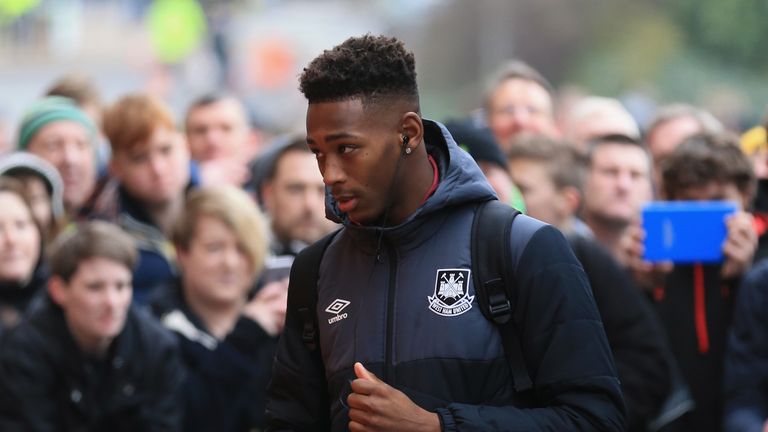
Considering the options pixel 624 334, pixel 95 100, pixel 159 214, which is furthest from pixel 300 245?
pixel 95 100

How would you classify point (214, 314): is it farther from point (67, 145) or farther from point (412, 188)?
point (412, 188)

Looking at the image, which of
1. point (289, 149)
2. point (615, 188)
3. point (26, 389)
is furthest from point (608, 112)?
point (26, 389)

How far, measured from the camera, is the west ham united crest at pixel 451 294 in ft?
11.0

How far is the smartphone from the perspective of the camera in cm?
627

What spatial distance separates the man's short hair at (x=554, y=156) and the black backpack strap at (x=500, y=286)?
10.7 feet

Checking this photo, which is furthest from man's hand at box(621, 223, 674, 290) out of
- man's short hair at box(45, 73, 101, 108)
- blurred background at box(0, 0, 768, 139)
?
blurred background at box(0, 0, 768, 139)

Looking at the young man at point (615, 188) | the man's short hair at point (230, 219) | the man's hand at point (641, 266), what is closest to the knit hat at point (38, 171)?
the man's short hair at point (230, 219)

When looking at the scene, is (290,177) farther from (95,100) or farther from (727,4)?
(727,4)

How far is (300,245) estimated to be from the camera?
678 cm

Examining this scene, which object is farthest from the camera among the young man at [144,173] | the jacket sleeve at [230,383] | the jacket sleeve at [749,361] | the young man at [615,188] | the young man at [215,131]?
the young man at [215,131]

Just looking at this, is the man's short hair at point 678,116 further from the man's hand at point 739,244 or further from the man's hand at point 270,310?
the man's hand at point 270,310

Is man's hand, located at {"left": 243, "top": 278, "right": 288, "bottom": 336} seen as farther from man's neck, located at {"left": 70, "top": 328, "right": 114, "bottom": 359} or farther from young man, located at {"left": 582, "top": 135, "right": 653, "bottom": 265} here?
young man, located at {"left": 582, "top": 135, "right": 653, "bottom": 265}

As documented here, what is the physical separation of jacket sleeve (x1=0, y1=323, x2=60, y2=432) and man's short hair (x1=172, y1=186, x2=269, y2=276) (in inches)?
38.3

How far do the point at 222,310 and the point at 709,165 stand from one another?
2445 mm
